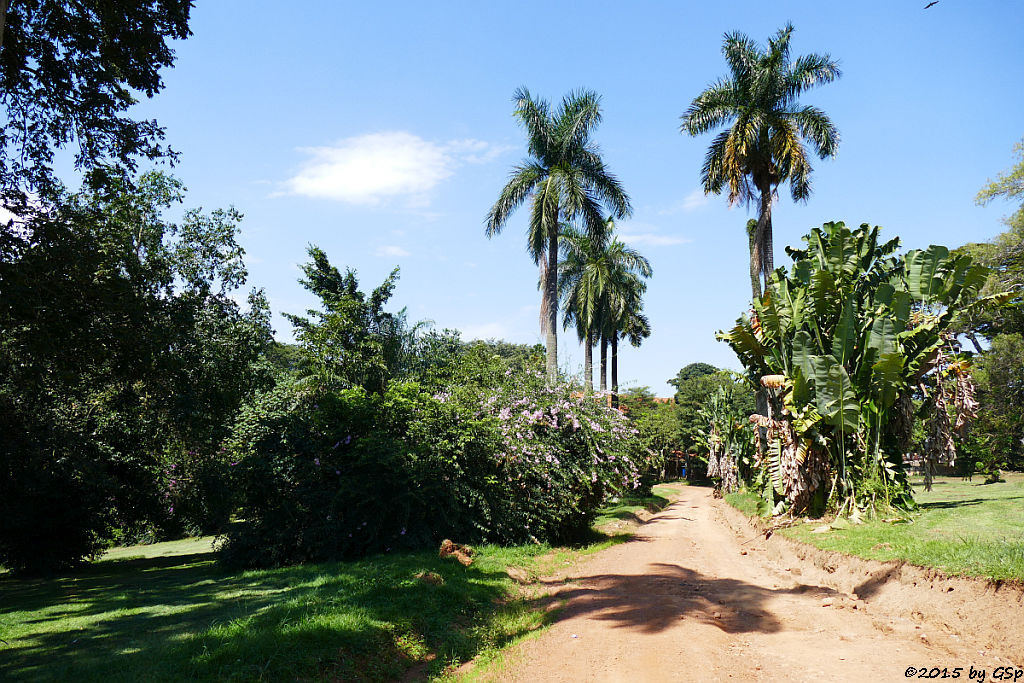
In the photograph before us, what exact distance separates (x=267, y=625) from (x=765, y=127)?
25.0 metres

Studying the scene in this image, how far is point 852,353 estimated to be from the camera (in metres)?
15.1

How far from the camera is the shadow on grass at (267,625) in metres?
5.89

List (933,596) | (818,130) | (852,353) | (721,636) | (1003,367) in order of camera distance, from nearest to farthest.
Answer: (721,636), (933,596), (852,353), (818,130), (1003,367)

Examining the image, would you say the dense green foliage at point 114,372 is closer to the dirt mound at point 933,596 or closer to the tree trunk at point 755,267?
the dirt mound at point 933,596

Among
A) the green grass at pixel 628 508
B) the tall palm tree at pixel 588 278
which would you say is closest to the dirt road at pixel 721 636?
the green grass at pixel 628 508

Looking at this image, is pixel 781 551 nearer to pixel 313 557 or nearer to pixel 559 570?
pixel 559 570

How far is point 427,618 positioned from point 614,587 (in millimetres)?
3311

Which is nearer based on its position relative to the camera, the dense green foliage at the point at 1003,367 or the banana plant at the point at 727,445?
the dense green foliage at the point at 1003,367

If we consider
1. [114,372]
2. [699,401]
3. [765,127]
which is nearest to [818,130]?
[765,127]

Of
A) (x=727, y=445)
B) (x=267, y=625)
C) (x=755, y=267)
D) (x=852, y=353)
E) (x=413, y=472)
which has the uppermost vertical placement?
(x=755, y=267)

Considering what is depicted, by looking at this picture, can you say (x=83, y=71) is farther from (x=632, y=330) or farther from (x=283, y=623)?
(x=632, y=330)

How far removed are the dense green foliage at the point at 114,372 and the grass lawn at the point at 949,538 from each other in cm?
1323

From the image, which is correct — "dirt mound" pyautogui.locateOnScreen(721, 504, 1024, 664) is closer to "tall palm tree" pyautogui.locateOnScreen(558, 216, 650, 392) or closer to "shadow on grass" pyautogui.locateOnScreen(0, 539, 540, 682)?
"shadow on grass" pyautogui.locateOnScreen(0, 539, 540, 682)

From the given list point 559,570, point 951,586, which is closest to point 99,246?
point 559,570
